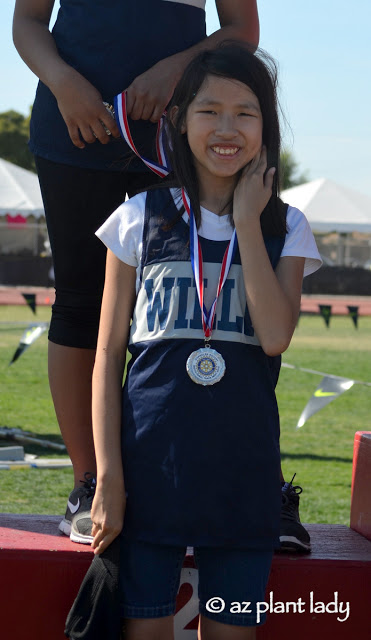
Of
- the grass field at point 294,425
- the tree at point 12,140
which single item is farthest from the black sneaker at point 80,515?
the tree at point 12,140

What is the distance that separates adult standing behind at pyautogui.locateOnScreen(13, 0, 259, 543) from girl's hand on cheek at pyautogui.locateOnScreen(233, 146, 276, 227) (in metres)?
0.34

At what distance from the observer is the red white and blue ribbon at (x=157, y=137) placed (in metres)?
2.28

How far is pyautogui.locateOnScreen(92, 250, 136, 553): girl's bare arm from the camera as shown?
1.96 metres

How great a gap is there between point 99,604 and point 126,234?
0.80 m

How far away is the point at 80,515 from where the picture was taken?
2248 mm

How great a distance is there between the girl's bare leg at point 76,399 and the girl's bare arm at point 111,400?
0.39m

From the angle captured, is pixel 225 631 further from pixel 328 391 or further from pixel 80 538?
pixel 328 391

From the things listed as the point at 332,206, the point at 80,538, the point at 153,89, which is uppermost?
the point at 332,206

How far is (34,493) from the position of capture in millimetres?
4758

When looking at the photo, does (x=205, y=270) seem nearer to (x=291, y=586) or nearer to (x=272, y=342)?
(x=272, y=342)

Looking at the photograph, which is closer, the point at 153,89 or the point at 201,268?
the point at 201,268

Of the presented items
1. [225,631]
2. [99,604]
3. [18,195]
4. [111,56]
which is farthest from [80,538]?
[18,195]

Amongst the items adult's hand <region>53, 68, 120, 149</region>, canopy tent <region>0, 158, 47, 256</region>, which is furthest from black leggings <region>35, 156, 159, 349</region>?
canopy tent <region>0, 158, 47, 256</region>

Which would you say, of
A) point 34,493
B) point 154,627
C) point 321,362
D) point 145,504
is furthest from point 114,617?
point 321,362
